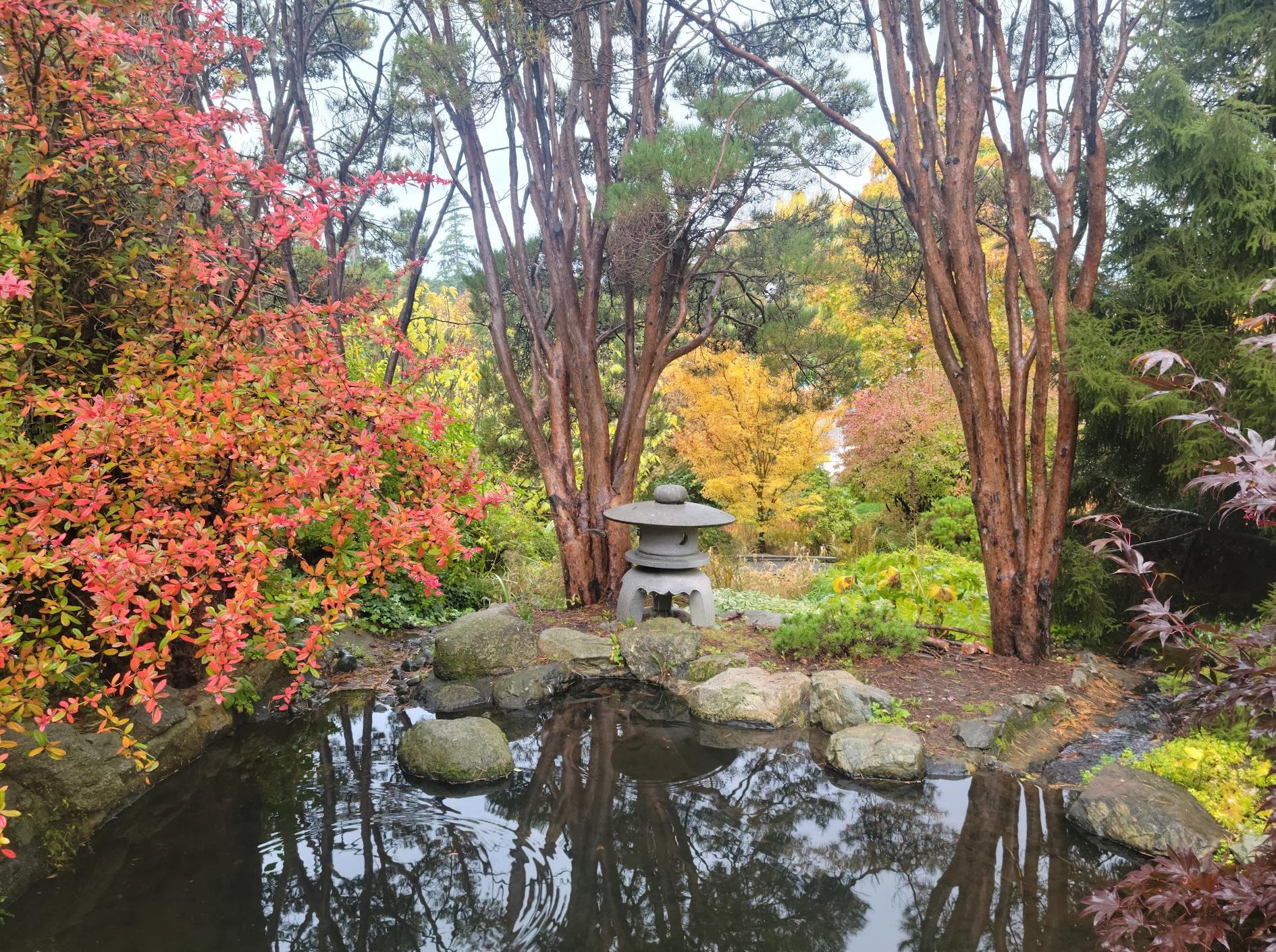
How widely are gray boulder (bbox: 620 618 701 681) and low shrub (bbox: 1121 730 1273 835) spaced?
2576mm

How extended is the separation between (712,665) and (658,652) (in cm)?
40

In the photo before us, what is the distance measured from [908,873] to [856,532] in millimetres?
7931

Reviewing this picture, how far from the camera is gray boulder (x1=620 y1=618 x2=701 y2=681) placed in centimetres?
520

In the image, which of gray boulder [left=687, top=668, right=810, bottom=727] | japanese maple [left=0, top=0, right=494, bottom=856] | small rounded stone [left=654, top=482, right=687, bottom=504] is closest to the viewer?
japanese maple [left=0, top=0, right=494, bottom=856]

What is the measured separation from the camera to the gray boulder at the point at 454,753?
371 centimetres

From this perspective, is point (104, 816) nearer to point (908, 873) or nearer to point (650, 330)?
point (908, 873)

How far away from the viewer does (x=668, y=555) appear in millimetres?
5840

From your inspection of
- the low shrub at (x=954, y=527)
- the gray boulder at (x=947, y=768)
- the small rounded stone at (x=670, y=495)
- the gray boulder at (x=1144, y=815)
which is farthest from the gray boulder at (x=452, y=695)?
the low shrub at (x=954, y=527)

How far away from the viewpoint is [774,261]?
5914 mm

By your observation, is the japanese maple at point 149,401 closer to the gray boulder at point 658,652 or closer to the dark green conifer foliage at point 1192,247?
the gray boulder at point 658,652

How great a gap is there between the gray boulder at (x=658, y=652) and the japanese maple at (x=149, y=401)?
7.86 feet

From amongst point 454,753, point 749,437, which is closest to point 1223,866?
point 454,753

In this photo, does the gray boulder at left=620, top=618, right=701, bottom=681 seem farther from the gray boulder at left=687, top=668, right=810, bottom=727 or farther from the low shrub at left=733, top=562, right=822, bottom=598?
the low shrub at left=733, top=562, right=822, bottom=598

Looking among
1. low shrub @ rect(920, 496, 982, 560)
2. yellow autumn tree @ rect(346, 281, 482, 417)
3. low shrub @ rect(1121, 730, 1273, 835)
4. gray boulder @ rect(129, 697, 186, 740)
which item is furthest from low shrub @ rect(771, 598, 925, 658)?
low shrub @ rect(920, 496, 982, 560)
